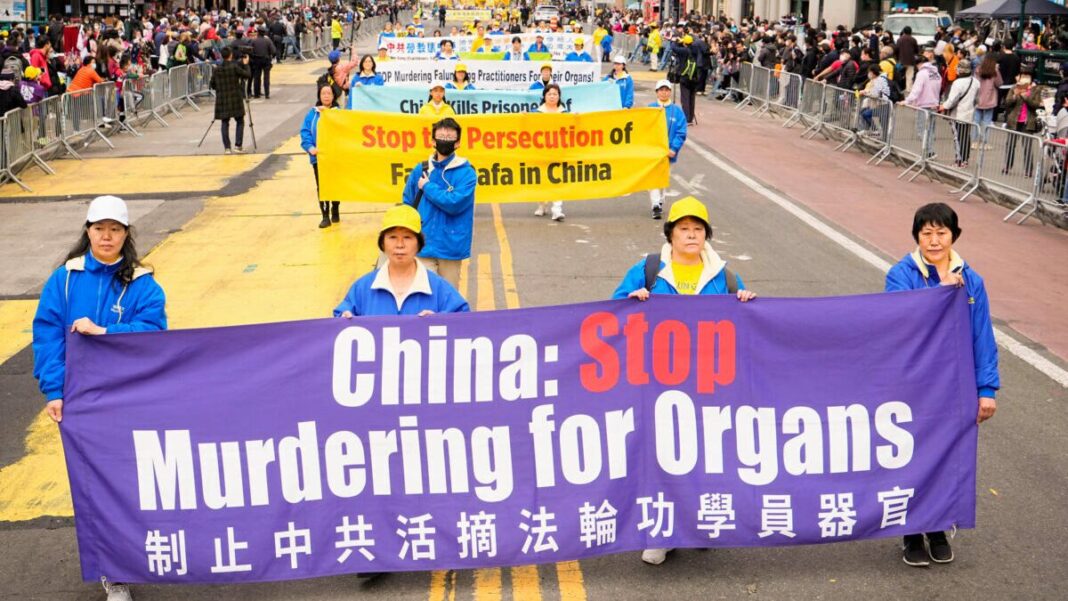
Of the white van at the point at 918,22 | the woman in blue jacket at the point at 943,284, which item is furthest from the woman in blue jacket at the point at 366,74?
the white van at the point at 918,22

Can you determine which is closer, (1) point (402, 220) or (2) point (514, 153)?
(1) point (402, 220)

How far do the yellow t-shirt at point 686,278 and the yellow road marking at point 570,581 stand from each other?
1.46 meters

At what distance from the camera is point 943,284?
243 inches

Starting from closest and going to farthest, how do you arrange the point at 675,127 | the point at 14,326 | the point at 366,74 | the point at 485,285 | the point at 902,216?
the point at 14,326 < the point at 485,285 < the point at 675,127 < the point at 902,216 < the point at 366,74

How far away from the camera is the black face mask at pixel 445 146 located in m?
8.64

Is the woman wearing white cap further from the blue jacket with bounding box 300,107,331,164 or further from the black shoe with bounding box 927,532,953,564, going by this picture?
the blue jacket with bounding box 300,107,331,164

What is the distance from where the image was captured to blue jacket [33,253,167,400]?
5746mm

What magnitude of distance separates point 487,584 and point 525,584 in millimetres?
183

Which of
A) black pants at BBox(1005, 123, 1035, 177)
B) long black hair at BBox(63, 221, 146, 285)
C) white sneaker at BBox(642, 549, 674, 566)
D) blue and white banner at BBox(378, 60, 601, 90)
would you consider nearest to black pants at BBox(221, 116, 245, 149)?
blue and white banner at BBox(378, 60, 601, 90)

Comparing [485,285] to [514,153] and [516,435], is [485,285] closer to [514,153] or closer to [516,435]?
[514,153]

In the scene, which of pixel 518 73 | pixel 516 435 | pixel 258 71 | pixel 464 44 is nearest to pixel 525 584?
pixel 516 435

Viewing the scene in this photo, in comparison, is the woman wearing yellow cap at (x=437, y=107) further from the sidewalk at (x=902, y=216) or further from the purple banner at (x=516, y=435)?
the purple banner at (x=516, y=435)

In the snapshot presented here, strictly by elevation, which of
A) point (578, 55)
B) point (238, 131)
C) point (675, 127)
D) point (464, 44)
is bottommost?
point (238, 131)

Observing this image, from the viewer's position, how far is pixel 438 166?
9047mm
